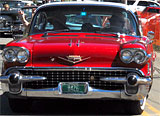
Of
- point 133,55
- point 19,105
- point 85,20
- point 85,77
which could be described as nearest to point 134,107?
point 133,55

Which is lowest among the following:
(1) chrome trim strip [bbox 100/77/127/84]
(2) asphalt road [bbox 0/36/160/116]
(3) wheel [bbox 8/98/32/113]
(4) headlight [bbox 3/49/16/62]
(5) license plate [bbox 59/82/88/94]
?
(2) asphalt road [bbox 0/36/160/116]

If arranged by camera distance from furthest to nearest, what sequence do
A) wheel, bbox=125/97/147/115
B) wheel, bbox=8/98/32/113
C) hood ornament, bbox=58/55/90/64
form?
wheel, bbox=8/98/32/113, wheel, bbox=125/97/147/115, hood ornament, bbox=58/55/90/64

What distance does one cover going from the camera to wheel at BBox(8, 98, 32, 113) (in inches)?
256

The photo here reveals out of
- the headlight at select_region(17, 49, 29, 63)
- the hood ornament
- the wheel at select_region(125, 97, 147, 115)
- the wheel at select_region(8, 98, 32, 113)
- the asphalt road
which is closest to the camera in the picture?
the hood ornament

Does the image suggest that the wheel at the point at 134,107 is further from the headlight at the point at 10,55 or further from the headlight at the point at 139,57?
the headlight at the point at 10,55

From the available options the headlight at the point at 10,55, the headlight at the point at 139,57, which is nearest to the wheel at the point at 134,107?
the headlight at the point at 139,57

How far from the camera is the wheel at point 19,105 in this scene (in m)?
6.50

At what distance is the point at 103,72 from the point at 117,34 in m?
1.19

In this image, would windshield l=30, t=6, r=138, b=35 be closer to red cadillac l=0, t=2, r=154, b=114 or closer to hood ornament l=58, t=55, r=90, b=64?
red cadillac l=0, t=2, r=154, b=114

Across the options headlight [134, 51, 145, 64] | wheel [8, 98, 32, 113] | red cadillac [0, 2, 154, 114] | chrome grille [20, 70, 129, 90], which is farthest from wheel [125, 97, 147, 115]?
wheel [8, 98, 32, 113]

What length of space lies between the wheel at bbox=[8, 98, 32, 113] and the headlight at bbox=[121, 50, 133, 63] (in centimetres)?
151

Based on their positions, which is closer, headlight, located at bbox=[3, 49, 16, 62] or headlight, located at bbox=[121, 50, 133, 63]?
headlight, located at bbox=[121, 50, 133, 63]

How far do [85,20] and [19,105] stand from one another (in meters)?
1.79

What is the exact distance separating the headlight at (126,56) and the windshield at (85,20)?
1.23 meters
